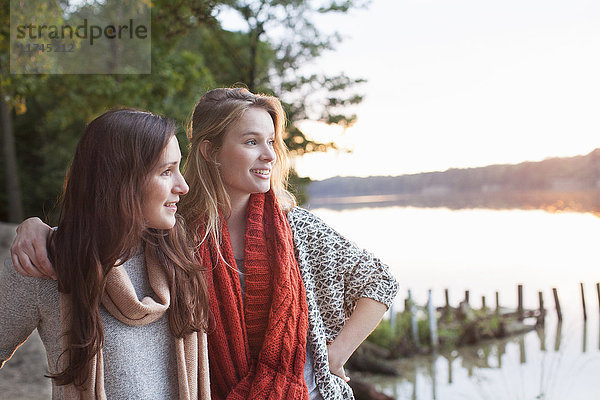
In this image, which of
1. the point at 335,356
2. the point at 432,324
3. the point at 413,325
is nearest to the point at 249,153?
the point at 335,356

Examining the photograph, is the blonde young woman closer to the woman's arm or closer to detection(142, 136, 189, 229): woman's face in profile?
the woman's arm

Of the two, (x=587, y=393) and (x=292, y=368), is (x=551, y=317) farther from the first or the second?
(x=292, y=368)

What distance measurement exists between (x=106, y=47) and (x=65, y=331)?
13012 mm

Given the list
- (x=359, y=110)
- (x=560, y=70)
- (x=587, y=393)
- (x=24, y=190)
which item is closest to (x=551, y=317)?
(x=587, y=393)

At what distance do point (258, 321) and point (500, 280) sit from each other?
20.9 meters

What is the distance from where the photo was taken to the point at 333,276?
194 cm

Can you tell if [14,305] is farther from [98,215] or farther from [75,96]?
[75,96]

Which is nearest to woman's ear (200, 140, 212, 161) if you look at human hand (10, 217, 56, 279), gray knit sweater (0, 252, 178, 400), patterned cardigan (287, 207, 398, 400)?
patterned cardigan (287, 207, 398, 400)

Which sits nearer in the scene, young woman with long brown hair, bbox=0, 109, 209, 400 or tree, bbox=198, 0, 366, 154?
young woman with long brown hair, bbox=0, 109, 209, 400

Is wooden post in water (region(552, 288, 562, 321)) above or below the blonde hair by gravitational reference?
below

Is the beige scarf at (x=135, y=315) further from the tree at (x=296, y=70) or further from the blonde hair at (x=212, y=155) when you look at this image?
the tree at (x=296, y=70)

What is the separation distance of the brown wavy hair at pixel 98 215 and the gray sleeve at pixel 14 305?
83 millimetres

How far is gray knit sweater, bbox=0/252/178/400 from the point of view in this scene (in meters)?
1.36

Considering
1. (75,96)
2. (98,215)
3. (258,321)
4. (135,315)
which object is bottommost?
(258,321)
